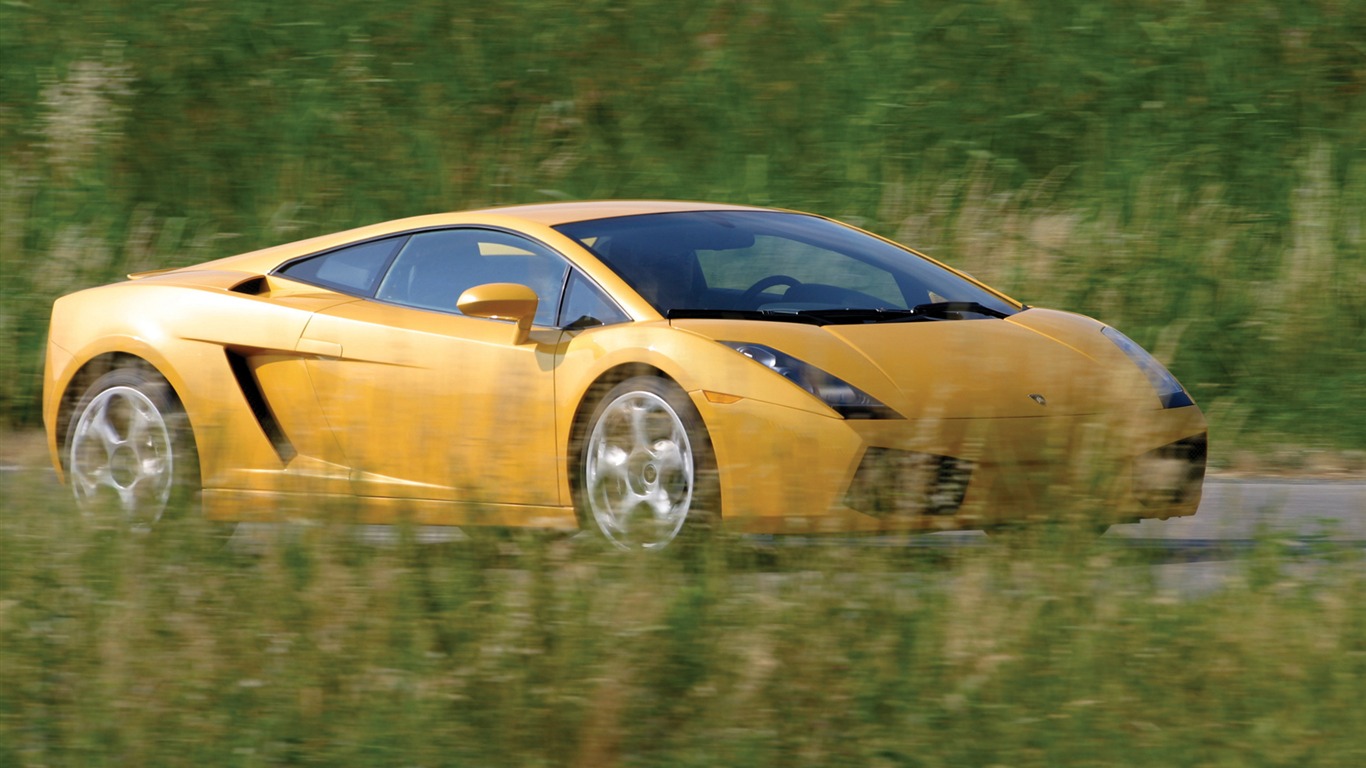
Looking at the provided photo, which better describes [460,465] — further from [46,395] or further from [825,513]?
[46,395]

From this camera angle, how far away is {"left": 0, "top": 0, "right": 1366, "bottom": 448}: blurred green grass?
36.0 ft

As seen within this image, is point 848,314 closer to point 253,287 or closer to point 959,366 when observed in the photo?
point 959,366

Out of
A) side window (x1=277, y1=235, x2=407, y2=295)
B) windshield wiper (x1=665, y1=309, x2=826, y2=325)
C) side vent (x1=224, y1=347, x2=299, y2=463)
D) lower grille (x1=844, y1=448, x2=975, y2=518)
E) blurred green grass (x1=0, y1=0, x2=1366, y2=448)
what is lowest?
lower grille (x1=844, y1=448, x2=975, y2=518)

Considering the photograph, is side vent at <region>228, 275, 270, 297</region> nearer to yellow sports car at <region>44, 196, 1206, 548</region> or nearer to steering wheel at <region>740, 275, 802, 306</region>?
yellow sports car at <region>44, 196, 1206, 548</region>

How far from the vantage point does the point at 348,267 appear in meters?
6.78

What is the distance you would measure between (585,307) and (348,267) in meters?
1.18

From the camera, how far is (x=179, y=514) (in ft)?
15.1

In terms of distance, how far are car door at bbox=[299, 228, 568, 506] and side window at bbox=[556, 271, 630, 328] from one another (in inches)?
2.3

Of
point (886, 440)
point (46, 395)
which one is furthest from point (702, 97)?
point (886, 440)

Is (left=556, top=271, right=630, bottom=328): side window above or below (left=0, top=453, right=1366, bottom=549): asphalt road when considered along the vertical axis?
above

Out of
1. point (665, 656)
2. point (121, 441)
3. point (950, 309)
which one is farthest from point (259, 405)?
point (665, 656)

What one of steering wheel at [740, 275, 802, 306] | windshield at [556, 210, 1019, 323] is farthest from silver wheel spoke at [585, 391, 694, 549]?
steering wheel at [740, 275, 802, 306]

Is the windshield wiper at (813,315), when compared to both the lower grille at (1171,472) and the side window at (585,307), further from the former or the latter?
the lower grille at (1171,472)

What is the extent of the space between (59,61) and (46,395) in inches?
296
